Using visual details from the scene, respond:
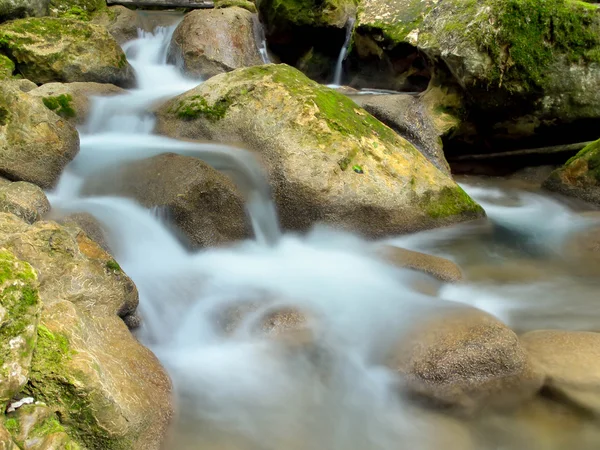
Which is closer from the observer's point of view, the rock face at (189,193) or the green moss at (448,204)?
the rock face at (189,193)

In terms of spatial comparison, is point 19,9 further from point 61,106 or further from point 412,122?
point 412,122

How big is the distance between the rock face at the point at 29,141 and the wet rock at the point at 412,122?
4.33 metres

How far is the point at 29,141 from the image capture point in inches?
202

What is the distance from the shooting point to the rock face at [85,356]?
7.65ft

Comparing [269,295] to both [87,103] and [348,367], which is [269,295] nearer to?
[348,367]

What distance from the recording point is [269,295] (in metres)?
4.36

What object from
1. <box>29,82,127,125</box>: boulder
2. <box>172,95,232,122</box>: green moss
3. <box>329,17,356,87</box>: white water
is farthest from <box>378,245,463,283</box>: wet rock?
<box>329,17,356,87</box>: white water

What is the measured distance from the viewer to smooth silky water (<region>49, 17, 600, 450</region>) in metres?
3.04

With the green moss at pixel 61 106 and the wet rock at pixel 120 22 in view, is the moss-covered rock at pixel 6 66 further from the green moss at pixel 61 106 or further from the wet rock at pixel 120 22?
the wet rock at pixel 120 22

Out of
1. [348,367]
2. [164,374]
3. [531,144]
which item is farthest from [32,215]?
[531,144]

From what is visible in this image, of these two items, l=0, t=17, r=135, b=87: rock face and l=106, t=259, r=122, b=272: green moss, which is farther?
l=0, t=17, r=135, b=87: rock face

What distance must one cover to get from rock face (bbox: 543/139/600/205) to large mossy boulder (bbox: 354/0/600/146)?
730 millimetres

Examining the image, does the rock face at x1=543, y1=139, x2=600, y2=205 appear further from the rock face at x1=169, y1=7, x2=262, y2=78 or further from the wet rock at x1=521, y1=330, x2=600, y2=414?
the rock face at x1=169, y1=7, x2=262, y2=78

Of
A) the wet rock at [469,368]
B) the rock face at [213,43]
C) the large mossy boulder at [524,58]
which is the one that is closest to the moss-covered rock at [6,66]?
the rock face at [213,43]
